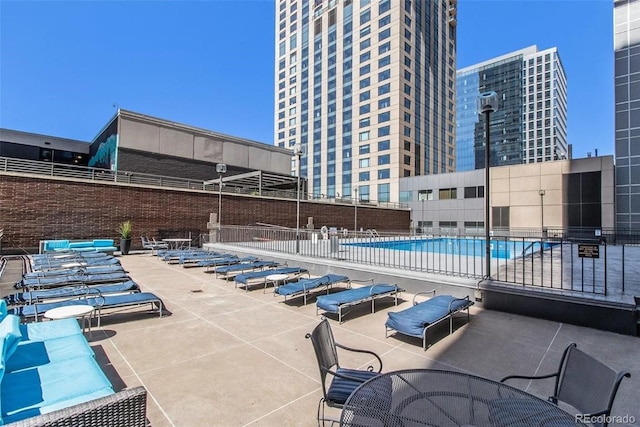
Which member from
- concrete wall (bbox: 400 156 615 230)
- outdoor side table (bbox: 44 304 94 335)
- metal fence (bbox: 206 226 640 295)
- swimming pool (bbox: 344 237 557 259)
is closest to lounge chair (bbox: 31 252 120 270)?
outdoor side table (bbox: 44 304 94 335)

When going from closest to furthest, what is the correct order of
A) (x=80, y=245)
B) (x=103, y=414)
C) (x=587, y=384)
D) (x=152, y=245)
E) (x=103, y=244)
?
(x=103, y=414)
(x=587, y=384)
(x=80, y=245)
(x=103, y=244)
(x=152, y=245)

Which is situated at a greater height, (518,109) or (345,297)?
(518,109)

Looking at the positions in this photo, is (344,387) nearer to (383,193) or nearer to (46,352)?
(46,352)

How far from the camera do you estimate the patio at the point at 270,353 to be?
3.12m

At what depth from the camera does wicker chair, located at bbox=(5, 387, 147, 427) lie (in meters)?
1.49

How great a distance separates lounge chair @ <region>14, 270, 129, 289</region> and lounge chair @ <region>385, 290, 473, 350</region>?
7.23 meters

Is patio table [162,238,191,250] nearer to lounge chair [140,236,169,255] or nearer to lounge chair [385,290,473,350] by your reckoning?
lounge chair [140,236,169,255]

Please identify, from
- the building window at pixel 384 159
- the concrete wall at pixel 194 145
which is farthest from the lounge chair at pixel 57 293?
the building window at pixel 384 159

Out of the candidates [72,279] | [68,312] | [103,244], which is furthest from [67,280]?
[103,244]

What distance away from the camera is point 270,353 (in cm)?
441

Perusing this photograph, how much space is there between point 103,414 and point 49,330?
11.0 ft

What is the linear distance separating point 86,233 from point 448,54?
221 ft

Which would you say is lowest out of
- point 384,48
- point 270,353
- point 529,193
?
point 270,353

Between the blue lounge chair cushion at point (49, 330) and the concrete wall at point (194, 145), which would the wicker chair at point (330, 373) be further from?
the concrete wall at point (194, 145)
